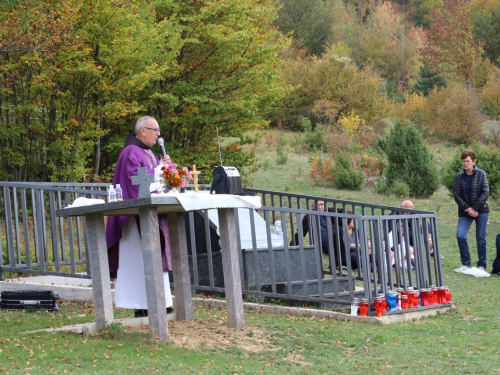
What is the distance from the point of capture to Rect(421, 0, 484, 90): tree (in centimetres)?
5462

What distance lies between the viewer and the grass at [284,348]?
5234mm

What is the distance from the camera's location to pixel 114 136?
16656 millimetres

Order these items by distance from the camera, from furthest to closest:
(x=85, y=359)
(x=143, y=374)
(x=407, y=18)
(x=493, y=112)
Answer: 1. (x=407, y=18)
2. (x=493, y=112)
3. (x=85, y=359)
4. (x=143, y=374)

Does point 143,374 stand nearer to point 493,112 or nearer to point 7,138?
point 7,138

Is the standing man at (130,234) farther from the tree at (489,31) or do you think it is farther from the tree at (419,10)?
the tree at (419,10)

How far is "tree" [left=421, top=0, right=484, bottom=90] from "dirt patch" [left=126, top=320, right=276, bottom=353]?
161 feet

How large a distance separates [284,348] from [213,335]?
0.59m

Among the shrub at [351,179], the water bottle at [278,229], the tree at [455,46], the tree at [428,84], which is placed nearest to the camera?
the water bottle at [278,229]

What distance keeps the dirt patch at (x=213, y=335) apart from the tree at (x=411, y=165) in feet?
56.5

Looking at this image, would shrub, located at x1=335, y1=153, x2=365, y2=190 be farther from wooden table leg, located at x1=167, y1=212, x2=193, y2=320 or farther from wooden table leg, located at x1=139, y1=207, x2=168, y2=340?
wooden table leg, located at x1=139, y1=207, x2=168, y2=340

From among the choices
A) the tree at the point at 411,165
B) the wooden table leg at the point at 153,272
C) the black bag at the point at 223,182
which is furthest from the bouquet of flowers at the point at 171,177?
the tree at the point at 411,165

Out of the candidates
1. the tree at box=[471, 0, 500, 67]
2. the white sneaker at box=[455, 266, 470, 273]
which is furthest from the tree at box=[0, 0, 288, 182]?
the tree at box=[471, 0, 500, 67]

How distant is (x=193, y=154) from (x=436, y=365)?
1188cm

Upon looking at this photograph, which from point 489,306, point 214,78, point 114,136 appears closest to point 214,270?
point 489,306
